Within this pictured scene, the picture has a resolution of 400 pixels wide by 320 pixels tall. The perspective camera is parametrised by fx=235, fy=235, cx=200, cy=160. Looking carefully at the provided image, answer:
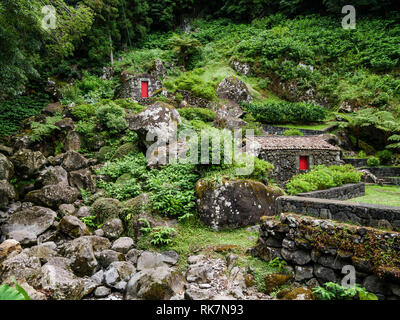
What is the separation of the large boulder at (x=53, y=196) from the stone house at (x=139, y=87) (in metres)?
13.5

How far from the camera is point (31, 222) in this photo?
27.2ft

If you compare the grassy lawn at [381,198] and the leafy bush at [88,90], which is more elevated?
the leafy bush at [88,90]

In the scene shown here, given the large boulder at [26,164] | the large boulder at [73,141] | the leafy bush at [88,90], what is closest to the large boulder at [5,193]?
the large boulder at [26,164]

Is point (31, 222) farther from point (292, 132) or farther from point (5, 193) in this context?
point (292, 132)

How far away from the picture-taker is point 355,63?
23109 mm

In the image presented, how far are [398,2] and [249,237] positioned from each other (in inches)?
1332

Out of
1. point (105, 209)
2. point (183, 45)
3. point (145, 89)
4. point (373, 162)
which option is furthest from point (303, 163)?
point (183, 45)

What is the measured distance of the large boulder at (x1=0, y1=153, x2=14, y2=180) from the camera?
1003 cm

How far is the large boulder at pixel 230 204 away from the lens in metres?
8.22

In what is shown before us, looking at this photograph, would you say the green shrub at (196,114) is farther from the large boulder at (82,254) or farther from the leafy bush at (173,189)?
the large boulder at (82,254)

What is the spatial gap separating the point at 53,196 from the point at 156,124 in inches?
226

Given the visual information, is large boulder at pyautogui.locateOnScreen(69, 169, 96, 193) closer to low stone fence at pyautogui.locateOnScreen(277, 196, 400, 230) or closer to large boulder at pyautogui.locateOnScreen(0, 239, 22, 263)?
large boulder at pyautogui.locateOnScreen(0, 239, 22, 263)
